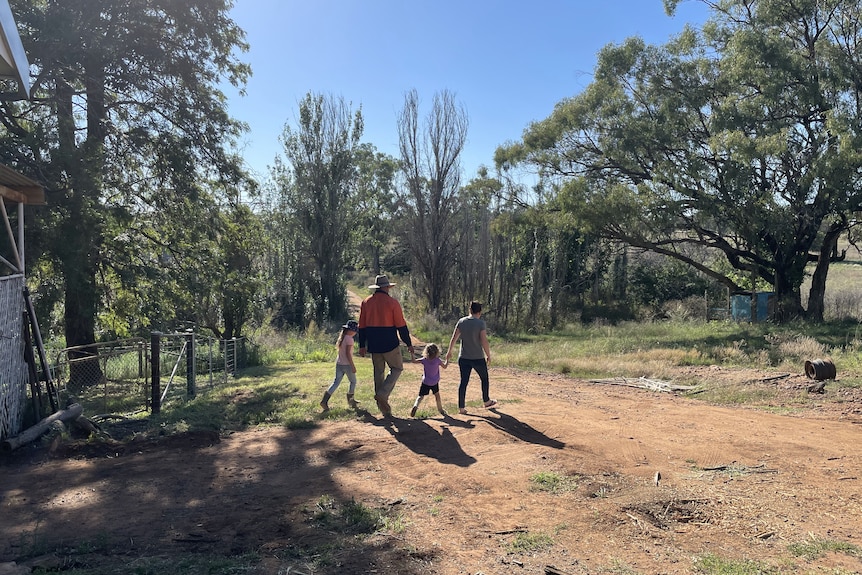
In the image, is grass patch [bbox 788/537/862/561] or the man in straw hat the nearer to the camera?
grass patch [bbox 788/537/862/561]

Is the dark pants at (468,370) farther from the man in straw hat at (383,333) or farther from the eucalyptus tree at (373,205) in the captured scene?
the eucalyptus tree at (373,205)

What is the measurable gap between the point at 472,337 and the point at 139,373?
7568mm

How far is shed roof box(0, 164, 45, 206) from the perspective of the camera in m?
8.08

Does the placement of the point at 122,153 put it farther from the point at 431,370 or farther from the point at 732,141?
the point at 732,141

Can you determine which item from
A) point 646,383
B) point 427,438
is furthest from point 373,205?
point 427,438

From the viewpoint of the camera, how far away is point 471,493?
5258mm

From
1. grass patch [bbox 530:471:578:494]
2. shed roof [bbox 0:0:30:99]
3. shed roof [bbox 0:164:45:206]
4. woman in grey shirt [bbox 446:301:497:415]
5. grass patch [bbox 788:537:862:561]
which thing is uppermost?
shed roof [bbox 0:0:30:99]

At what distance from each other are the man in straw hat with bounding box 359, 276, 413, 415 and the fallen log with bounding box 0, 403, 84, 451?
→ 4.11m

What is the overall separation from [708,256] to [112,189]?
3061 cm

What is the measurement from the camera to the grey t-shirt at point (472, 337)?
838cm

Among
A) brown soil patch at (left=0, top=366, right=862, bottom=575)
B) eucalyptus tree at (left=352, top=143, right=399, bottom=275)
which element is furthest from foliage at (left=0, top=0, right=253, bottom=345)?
eucalyptus tree at (left=352, top=143, right=399, bottom=275)

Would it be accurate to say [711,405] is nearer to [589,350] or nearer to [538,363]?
[538,363]

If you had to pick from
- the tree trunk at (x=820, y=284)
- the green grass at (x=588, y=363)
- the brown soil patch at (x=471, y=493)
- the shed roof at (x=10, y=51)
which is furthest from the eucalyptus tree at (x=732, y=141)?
the shed roof at (x=10, y=51)

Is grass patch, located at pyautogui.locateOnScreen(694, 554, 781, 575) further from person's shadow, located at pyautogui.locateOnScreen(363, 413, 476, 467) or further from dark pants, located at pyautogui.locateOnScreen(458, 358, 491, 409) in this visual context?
dark pants, located at pyautogui.locateOnScreen(458, 358, 491, 409)
